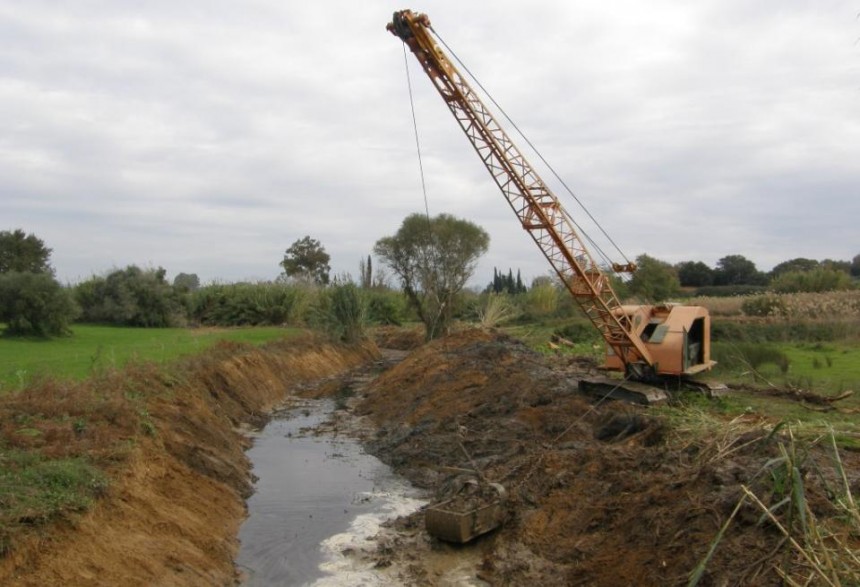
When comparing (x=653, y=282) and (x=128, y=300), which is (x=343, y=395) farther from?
(x=653, y=282)

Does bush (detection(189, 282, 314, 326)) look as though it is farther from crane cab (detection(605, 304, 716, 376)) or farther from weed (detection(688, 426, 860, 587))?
weed (detection(688, 426, 860, 587))

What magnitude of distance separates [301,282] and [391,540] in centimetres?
3481

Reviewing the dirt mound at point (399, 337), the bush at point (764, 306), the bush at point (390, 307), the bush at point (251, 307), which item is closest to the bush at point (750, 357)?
the bush at point (764, 306)

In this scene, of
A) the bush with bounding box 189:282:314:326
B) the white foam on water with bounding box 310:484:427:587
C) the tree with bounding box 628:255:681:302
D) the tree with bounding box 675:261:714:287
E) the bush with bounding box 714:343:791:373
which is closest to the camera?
the white foam on water with bounding box 310:484:427:587

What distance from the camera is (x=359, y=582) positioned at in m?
7.97

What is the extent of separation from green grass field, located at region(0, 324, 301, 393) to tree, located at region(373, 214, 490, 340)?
1363cm

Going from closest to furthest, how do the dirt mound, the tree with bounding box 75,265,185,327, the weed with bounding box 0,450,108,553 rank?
the weed with bounding box 0,450,108,553 < the tree with bounding box 75,265,185,327 < the dirt mound

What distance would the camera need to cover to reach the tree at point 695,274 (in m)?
61.9

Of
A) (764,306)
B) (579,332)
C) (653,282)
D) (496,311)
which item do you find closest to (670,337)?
(579,332)

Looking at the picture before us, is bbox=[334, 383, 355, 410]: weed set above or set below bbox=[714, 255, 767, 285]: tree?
below

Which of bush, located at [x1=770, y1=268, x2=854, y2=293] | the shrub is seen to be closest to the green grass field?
the shrub

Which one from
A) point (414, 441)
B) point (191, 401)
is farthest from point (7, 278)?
point (414, 441)

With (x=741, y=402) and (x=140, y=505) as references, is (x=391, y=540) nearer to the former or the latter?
(x=140, y=505)

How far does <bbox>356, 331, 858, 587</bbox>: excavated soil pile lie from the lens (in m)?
6.56
